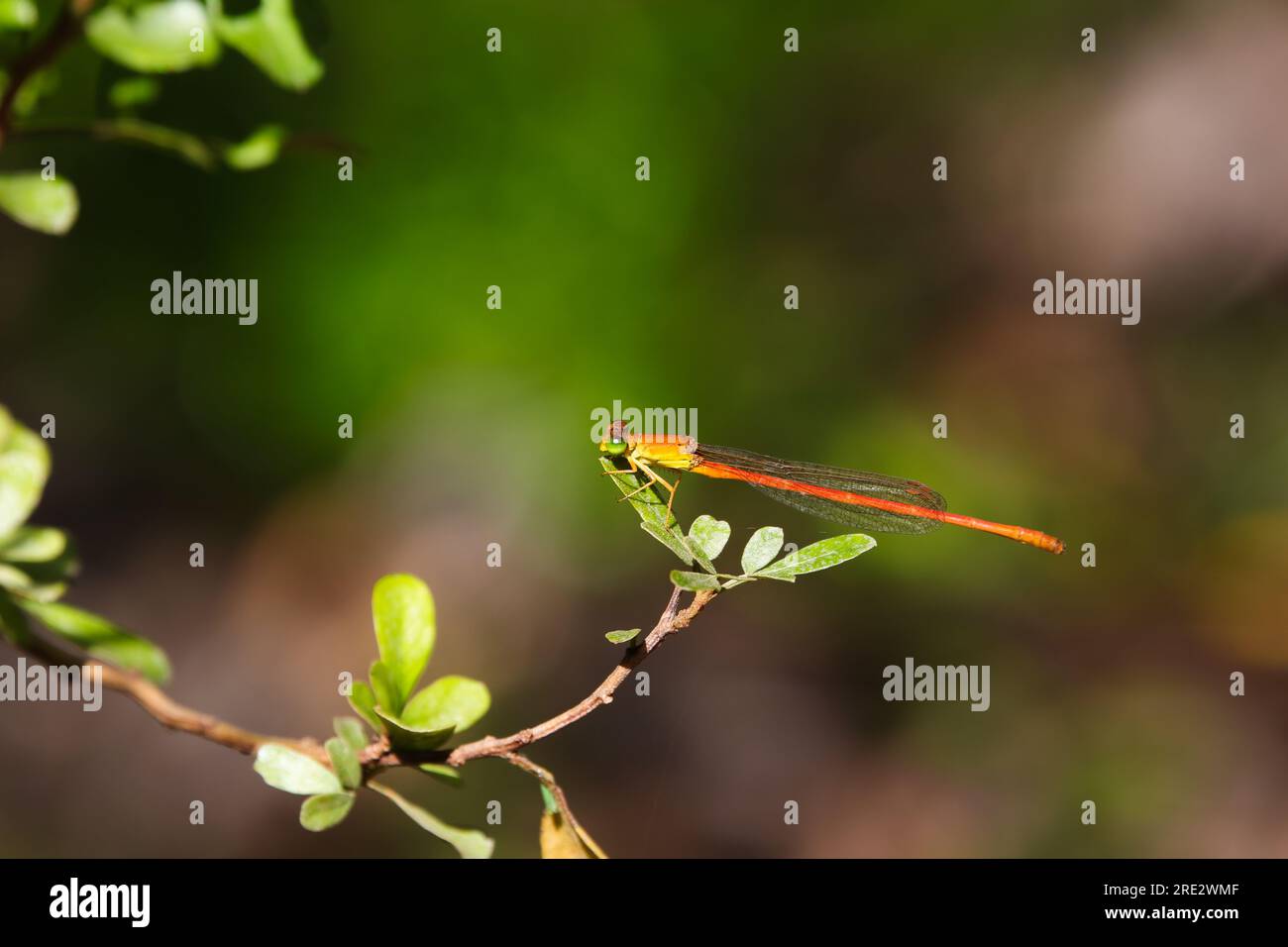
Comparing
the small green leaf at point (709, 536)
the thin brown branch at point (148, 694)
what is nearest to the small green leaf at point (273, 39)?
the thin brown branch at point (148, 694)

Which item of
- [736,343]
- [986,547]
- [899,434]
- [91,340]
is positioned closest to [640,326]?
[736,343]

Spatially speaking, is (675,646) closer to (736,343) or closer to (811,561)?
(736,343)

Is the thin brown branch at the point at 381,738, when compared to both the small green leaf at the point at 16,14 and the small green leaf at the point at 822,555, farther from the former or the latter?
the small green leaf at the point at 16,14

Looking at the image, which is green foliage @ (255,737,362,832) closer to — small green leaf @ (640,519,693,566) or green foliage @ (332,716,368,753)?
green foliage @ (332,716,368,753)

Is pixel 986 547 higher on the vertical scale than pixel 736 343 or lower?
lower

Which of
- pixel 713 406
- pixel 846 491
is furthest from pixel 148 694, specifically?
pixel 713 406

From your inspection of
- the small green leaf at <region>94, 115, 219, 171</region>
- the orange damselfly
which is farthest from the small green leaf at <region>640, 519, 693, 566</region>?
the orange damselfly

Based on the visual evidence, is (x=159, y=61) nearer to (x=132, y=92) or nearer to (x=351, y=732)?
(x=132, y=92)
